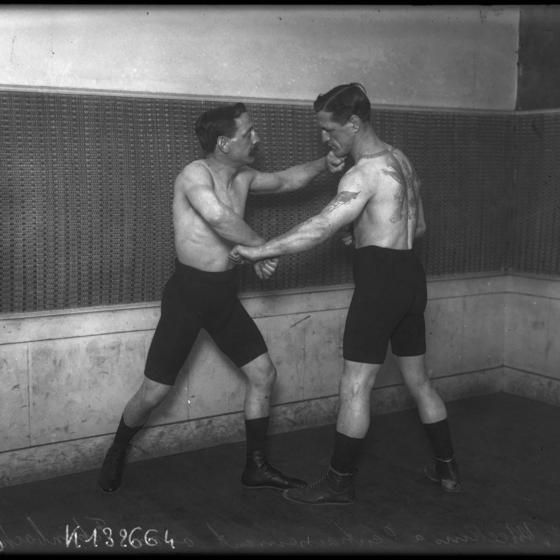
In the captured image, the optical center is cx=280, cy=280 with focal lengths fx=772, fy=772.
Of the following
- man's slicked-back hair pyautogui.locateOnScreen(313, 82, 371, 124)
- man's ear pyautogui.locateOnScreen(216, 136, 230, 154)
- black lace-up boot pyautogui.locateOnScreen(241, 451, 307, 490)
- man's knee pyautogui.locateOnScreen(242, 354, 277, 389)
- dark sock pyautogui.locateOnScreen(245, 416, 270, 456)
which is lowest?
black lace-up boot pyautogui.locateOnScreen(241, 451, 307, 490)

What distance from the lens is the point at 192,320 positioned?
11.9 ft

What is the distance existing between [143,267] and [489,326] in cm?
257

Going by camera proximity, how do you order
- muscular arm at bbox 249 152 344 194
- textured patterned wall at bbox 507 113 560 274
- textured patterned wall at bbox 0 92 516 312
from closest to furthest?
textured patterned wall at bbox 0 92 516 312
muscular arm at bbox 249 152 344 194
textured patterned wall at bbox 507 113 560 274

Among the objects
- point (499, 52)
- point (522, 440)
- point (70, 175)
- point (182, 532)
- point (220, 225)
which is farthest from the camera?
point (499, 52)

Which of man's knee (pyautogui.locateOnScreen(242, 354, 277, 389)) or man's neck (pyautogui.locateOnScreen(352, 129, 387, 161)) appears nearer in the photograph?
man's neck (pyautogui.locateOnScreen(352, 129, 387, 161))

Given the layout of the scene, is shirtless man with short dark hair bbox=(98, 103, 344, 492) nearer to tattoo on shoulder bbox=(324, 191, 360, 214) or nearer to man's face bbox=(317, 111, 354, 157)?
man's face bbox=(317, 111, 354, 157)

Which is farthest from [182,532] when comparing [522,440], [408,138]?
[408,138]

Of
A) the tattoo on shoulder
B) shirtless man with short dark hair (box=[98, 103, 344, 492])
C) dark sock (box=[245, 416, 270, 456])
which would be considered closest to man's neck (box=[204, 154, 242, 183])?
shirtless man with short dark hair (box=[98, 103, 344, 492])

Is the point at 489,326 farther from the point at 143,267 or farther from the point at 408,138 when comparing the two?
the point at 143,267

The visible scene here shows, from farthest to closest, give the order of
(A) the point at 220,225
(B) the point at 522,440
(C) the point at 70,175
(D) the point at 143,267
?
(B) the point at 522,440 < (D) the point at 143,267 < (C) the point at 70,175 < (A) the point at 220,225

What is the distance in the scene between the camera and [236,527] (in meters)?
3.26

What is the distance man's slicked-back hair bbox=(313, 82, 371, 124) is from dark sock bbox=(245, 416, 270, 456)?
1.47 metres

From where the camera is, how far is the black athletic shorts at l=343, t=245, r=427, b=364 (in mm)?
3443

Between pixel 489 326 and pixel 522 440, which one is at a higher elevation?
pixel 489 326
